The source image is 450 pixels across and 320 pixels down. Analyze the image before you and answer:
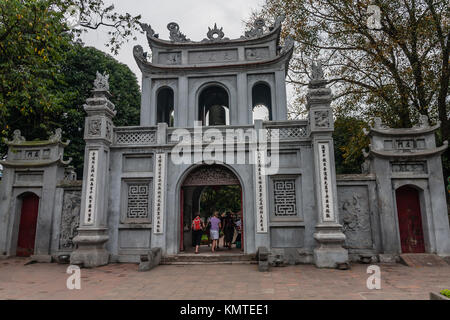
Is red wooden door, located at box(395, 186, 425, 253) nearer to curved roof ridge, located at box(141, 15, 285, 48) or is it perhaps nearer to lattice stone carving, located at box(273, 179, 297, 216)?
lattice stone carving, located at box(273, 179, 297, 216)

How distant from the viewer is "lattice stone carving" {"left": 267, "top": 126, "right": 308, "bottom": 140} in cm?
998

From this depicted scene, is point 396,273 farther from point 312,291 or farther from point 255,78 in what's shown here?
point 255,78

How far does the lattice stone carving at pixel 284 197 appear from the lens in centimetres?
966

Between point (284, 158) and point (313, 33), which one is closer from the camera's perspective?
point (284, 158)

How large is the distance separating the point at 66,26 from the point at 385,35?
1157 cm

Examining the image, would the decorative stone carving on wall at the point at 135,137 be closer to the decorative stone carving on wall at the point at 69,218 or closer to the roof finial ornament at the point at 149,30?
the decorative stone carving on wall at the point at 69,218

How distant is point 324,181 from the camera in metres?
9.04

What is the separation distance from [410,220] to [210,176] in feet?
20.4

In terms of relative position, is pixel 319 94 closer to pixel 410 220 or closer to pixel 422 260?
pixel 410 220

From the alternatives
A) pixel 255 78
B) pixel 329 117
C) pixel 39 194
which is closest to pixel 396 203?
pixel 329 117

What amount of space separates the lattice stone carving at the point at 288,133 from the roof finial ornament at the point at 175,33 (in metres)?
5.99

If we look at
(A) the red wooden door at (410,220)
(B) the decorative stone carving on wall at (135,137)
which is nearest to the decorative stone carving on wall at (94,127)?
(B) the decorative stone carving on wall at (135,137)

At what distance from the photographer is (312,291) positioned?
5.92 metres

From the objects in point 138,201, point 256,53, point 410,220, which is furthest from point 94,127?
point 410,220
